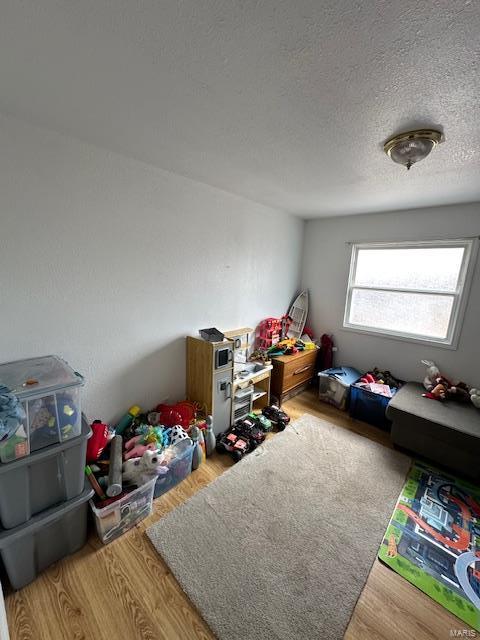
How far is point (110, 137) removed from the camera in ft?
4.91

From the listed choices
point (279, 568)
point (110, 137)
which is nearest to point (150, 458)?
point (279, 568)

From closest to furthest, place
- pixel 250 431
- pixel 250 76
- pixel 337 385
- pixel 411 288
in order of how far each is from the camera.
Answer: pixel 250 76
pixel 250 431
pixel 411 288
pixel 337 385

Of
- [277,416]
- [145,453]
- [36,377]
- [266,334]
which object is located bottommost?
[277,416]

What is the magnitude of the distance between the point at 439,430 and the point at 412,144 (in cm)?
209

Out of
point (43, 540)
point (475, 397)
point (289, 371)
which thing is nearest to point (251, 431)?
point (289, 371)

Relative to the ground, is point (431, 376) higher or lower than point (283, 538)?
higher

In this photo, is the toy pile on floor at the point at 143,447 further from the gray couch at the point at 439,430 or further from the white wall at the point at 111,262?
the gray couch at the point at 439,430

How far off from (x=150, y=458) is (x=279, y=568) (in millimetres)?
952

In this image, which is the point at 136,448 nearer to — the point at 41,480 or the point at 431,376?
→ the point at 41,480

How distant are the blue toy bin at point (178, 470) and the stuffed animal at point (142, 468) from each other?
0.13 meters

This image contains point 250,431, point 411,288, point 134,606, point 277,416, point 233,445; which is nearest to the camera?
point 134,606

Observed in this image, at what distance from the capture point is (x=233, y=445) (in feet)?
7.19

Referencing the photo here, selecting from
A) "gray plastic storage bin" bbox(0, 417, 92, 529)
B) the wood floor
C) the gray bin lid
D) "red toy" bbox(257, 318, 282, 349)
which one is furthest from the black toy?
the gray bin lid

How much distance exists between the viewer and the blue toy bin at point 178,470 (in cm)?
176
